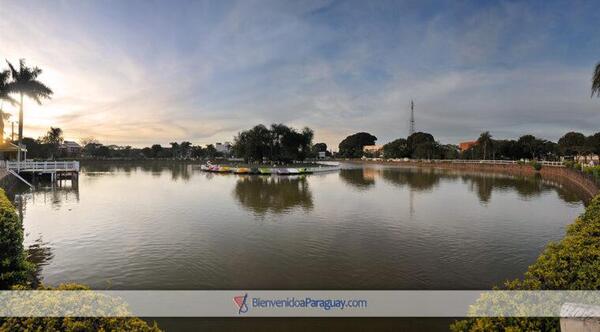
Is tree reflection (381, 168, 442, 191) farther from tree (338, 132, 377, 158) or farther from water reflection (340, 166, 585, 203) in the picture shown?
tree (338, 132, 377, 158)

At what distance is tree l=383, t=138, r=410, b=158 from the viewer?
445 ft

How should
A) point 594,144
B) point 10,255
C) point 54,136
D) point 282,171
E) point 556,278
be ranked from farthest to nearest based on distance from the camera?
point 54,136
point 594,144
point 282,171
point 10,255
point 556,278

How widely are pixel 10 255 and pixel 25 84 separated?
46411 millimetres

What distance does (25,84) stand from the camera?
41.6 metres

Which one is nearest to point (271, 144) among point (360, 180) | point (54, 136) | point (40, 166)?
point (360, 180)

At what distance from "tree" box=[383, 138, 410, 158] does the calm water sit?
379 ft

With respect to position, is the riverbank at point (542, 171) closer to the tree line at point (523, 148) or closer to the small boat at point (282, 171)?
the tree line at point (523, 148)

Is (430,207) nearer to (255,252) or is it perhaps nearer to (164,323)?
(255,252)

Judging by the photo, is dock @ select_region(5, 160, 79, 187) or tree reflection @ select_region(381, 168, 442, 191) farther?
dock @ select_region(5, 160, 79, 187)

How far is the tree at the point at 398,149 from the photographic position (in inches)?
5335

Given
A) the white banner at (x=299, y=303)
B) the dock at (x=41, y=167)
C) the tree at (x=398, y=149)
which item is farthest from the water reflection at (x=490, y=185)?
the tree at (x=398, y=149)

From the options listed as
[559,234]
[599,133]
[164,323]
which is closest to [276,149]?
[559,234]

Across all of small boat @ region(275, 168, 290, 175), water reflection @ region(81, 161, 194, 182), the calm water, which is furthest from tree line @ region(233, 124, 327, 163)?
the calm water

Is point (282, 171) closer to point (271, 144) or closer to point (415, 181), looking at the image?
point (415, 181)
